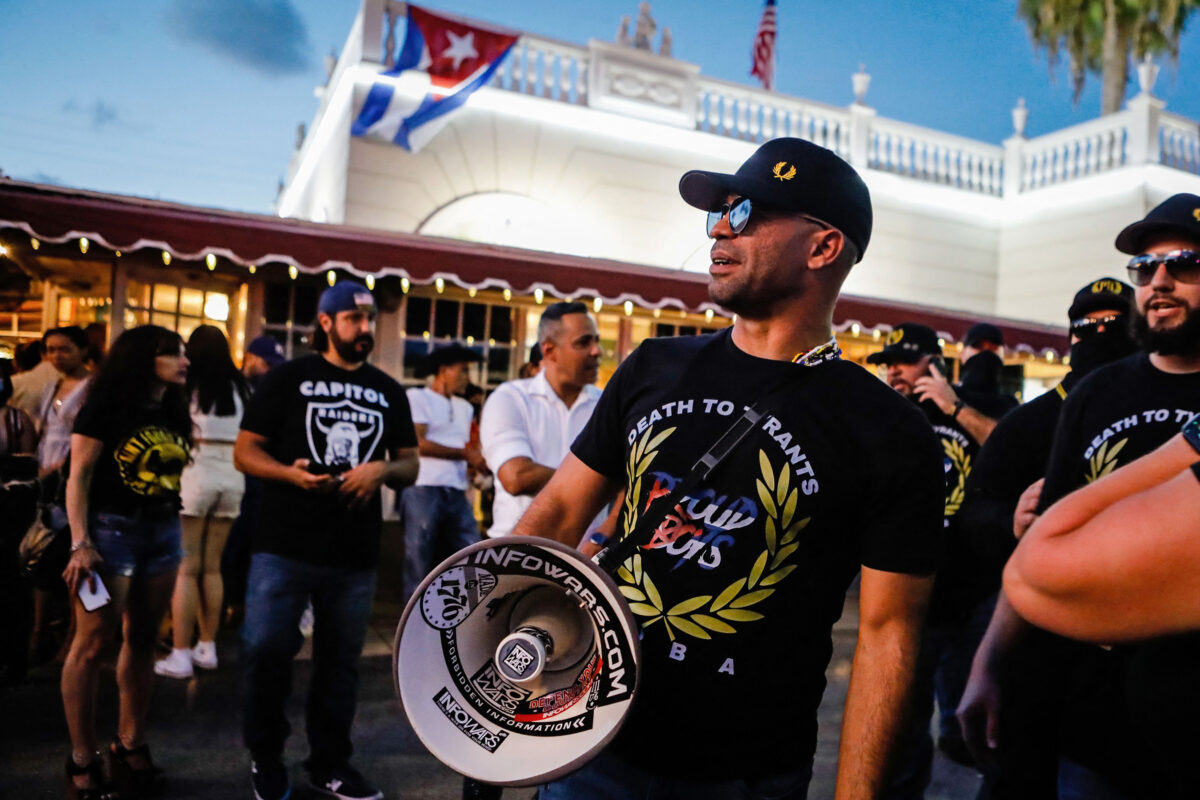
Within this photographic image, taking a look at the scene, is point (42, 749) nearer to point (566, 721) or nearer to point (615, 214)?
point (566, 721)

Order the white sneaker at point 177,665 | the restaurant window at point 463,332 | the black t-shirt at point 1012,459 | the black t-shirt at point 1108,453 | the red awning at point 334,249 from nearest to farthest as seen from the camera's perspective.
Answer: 1. the black t-shirt at point 1108,453
2. the black t-shirt at point 1012,459
3. the white sneaker at point 177,665
4. the red awning at point 334,249
5. the restaurant window at point 463,332

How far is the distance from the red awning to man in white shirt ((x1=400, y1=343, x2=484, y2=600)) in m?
2.11

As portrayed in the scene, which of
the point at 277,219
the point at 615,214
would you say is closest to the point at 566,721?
the point at 277,219

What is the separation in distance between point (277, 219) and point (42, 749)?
4918 mm

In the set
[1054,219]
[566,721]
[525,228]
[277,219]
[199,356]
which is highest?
[1054,219]

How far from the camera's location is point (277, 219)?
7734 millimetres

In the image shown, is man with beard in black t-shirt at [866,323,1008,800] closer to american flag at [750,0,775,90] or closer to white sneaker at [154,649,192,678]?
white sneaker at [154,649,192,678]

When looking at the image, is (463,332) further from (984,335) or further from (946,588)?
(946,588)

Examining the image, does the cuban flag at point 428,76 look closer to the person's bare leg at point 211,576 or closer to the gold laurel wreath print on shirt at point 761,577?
the person's bare leg at point 211,576

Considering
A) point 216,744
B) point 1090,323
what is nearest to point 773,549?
point 1090,323

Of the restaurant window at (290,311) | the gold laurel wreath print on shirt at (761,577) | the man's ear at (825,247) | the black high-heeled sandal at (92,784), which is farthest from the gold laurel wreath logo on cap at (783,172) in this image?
the restaurant window at (290,311)

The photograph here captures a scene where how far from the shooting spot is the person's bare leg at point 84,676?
3.51 meters

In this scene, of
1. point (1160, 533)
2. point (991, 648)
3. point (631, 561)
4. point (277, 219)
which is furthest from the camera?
point (277, 219)

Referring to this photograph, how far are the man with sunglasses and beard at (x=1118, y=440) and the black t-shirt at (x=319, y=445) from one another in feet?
8.17
